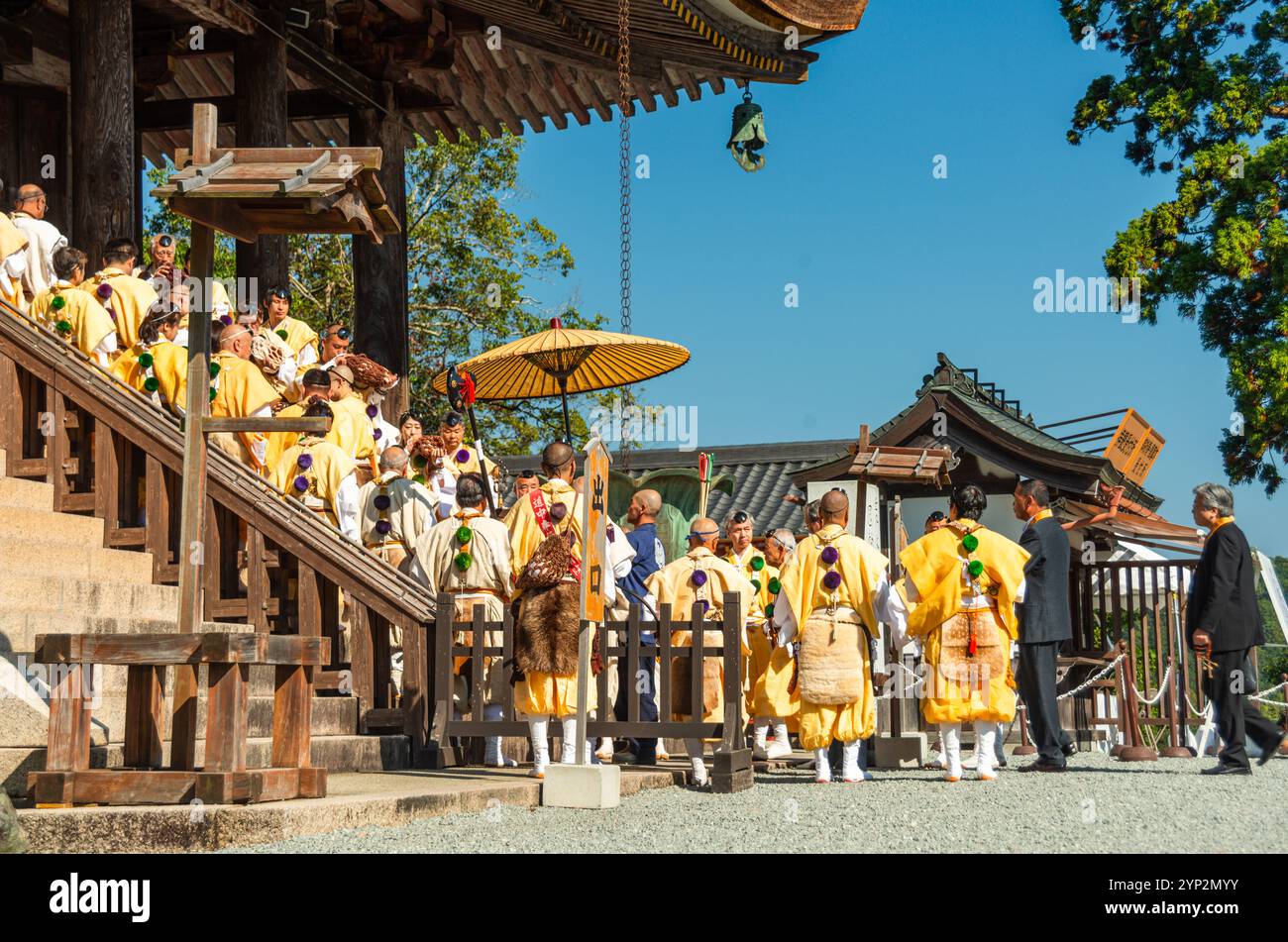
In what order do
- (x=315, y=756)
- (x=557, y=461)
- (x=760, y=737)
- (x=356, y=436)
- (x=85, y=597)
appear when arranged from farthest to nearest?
(x=760, y=737)
(x=356, y=436)
(x=557, y=461)
(x=315, y=756)
(x=85, y=597)

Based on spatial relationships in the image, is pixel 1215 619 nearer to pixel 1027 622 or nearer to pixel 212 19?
pixel 1027 622

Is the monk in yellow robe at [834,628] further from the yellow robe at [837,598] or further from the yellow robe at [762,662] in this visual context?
the yellow robe at [762,662]

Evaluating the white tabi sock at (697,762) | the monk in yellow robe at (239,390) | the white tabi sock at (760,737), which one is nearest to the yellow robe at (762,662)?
the white tabi sock at (760,737)

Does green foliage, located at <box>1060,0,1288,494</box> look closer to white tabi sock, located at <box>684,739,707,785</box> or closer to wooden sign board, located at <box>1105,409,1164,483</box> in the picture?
wooden sign board, located at <box>1105,409,1164,483</box>

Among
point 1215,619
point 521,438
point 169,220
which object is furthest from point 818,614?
point 169,220

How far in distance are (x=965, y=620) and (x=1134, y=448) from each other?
667 cm

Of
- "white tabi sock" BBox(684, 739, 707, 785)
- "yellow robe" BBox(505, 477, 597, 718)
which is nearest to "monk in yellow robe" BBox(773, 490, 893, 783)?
"white tabi sock" BBox(684, 739, 707, 785)

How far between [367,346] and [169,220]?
1067 cm

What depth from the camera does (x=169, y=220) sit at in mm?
21797

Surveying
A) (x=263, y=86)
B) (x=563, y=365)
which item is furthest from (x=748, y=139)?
(x=263, y=86)

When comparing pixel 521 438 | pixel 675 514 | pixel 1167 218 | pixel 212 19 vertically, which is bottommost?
pixel 675 514

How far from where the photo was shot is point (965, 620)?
9000 millimetres

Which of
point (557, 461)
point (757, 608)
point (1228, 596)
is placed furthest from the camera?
point (757, 608)

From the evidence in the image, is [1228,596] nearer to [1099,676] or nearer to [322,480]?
[1099,676]
